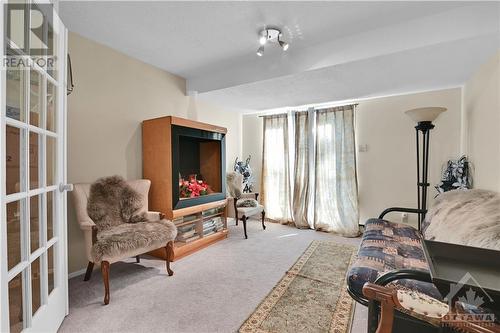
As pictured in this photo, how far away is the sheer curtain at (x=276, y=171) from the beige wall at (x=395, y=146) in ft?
4.16

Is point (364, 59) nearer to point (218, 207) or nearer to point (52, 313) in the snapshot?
point (218, 207)

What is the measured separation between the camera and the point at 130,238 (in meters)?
2.07

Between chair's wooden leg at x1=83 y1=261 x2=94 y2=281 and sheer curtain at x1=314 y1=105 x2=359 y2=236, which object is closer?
chair's wooden leg at x1=83 y1=261 x2=94 y2=281

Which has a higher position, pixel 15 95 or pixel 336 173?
pixel 15 95

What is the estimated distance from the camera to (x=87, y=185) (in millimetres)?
2381

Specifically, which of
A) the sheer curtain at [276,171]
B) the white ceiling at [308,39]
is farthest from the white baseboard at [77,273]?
the sheer curtain at [276,171]

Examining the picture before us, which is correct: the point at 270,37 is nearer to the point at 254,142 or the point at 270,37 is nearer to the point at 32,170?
the point at 32,170

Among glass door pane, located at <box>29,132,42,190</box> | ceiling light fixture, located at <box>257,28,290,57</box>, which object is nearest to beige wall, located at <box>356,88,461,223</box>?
ceiling light fixture, located at <box>257,28,290,57</box>

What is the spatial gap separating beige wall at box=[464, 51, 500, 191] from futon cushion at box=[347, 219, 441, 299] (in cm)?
91

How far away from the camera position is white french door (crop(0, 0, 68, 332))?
110cm

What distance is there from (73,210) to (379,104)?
4.39m

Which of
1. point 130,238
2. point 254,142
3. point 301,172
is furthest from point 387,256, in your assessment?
point 254,142

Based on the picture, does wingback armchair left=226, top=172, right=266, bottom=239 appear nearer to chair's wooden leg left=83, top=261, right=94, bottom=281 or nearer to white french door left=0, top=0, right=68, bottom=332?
chair's wooden leg left=83, top=261, right=94, bottom=281

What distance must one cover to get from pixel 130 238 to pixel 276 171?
121 inches
